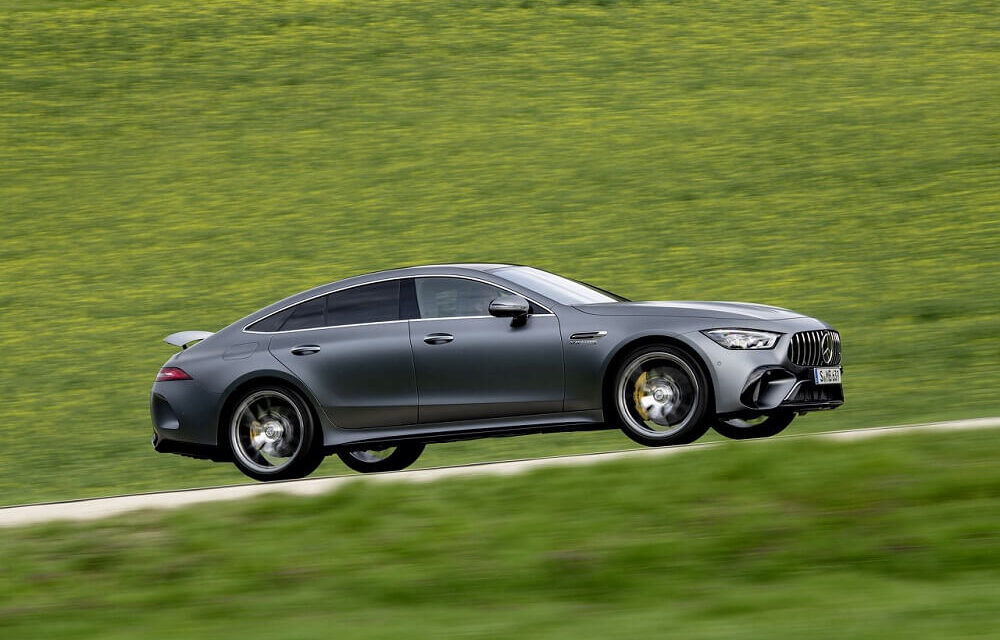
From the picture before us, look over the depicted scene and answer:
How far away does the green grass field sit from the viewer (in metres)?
16.5

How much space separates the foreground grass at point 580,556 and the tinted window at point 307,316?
7.94 ft

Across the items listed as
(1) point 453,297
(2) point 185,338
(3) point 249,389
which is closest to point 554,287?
(1) point 453,297

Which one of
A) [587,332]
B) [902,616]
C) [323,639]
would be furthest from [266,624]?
[587,332]

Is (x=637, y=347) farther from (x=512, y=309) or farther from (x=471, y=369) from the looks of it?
(x=471, y=369)

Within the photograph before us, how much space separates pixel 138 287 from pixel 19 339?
7.98 feet

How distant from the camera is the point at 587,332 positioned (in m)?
9.83

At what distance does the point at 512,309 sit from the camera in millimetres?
9875

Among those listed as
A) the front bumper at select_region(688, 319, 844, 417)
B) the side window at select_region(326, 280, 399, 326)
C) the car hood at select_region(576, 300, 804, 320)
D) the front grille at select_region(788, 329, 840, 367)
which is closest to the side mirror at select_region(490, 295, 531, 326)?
the car hood at select_region(576, 300, 804, 320)

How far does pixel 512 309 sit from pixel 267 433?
2.16 metres

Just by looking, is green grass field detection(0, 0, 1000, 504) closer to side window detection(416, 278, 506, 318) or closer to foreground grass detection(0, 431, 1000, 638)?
side window detection(416, 278, 506, 318)

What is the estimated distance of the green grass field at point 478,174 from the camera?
54.2ft

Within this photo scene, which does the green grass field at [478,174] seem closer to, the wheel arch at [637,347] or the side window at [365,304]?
the side window at [365,304]

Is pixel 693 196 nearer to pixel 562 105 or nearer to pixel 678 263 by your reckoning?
pixel 678 263

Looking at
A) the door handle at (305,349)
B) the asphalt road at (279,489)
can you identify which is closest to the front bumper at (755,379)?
the asphalt road at (279,489)
